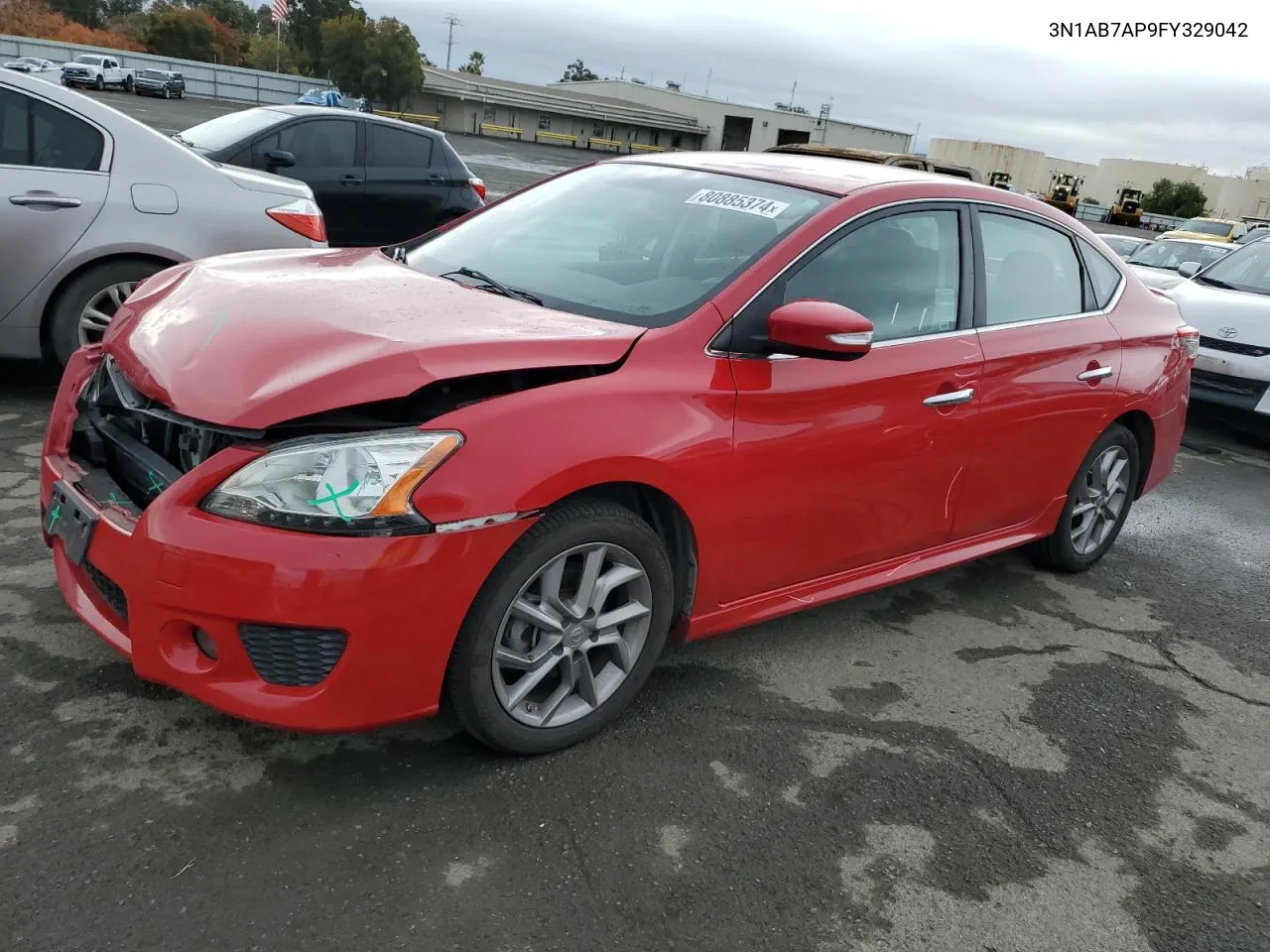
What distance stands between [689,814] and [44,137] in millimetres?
4572

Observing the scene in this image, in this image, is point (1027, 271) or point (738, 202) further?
point (1027, 271)

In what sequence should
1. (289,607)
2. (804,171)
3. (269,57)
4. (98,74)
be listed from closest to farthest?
(289,607)
(804,171)
(98,74)
(269,57)

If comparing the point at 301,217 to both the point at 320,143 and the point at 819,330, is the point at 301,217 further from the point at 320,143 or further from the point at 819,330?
the point at 819,330

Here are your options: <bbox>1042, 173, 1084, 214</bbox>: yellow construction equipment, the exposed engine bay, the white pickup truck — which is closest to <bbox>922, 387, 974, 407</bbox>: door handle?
the exposed engine bay

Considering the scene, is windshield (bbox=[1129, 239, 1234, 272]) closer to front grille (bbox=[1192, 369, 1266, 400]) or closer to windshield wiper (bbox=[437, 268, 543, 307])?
front grille (bbox=[1192, 369, 1266, 400])

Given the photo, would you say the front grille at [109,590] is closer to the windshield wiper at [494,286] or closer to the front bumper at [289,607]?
the front bumper at [289,607]

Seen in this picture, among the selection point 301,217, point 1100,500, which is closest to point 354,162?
point 301,217

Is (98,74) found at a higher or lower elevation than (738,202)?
higher

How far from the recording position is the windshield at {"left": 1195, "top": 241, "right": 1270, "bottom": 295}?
8609 mm

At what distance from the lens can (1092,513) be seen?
4.64 m

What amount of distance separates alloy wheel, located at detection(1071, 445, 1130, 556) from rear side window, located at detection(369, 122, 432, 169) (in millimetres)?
7016

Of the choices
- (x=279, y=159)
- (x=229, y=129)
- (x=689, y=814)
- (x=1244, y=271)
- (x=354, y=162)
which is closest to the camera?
(x=689, y=814)

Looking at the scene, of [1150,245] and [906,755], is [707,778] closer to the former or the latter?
[906,755]

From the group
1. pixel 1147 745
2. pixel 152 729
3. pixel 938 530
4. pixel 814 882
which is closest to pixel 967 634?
pixel 938 530
